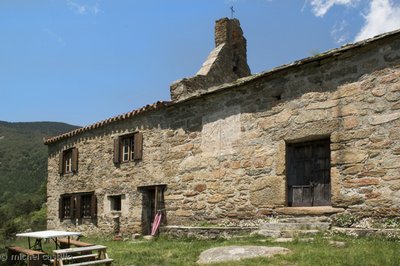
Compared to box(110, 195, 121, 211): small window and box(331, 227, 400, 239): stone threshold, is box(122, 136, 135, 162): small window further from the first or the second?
box(331, 227, 400, 239): stone threshold

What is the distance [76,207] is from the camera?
1698 centimetres

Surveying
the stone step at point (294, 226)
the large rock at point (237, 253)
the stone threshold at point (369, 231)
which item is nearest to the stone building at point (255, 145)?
the stone step at point (294, 226)

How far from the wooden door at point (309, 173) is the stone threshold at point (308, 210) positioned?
0.28 m

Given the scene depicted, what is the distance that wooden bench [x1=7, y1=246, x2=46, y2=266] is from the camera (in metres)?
7.43

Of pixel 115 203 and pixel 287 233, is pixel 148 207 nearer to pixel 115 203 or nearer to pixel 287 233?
pixel 115 203

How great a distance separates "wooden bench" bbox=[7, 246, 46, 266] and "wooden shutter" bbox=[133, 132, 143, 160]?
5511 mm

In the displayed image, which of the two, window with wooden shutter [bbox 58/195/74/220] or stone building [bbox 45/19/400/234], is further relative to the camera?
window with wooden shutter [bbox 58/195/74/220]

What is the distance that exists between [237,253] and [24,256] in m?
4.65

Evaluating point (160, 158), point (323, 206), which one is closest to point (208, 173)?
point (160, 158)

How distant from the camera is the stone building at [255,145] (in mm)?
8492

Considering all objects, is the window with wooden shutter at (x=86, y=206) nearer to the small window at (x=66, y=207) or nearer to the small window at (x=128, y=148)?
the small window at (x=66, y=207)

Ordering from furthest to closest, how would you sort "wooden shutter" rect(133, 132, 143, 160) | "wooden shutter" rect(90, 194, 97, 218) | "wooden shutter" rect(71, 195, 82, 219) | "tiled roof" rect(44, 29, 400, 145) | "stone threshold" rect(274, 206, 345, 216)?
"wooden shutter" rect(71, 195, 82, 219), "wooden shutter" rect(90, 194, 97, 218), "wooden shutter" rect(133, 132, 143, 160), "stone threshold" rect(274, 206, 345, 216), "tiled roof" rect(44, 29, 400, 145)

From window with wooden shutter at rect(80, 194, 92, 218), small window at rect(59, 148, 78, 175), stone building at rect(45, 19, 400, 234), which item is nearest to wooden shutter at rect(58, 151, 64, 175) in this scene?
small window at rect(59, 148, 78, 175)

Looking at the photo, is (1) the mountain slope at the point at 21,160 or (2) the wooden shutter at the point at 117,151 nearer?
(2) the wooden shutter at the point at 117,151
